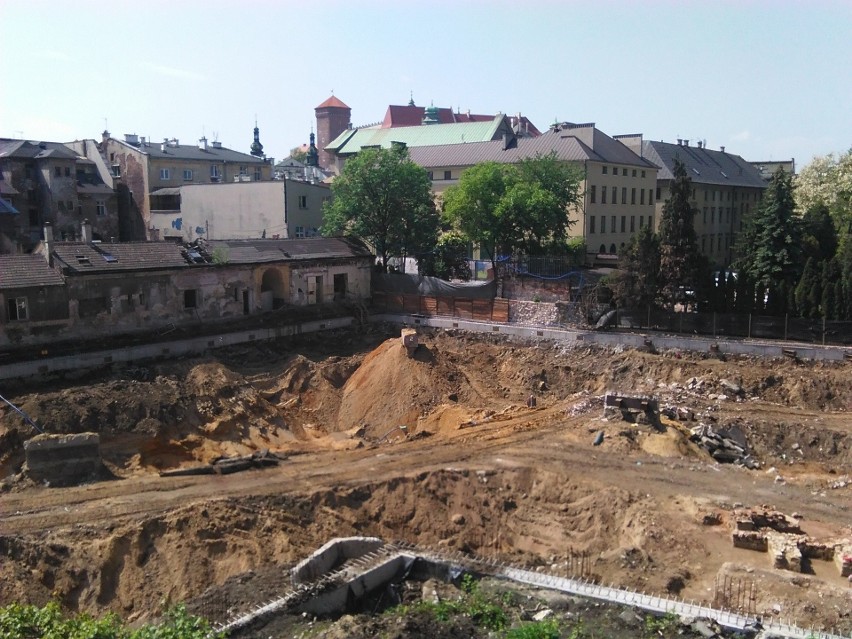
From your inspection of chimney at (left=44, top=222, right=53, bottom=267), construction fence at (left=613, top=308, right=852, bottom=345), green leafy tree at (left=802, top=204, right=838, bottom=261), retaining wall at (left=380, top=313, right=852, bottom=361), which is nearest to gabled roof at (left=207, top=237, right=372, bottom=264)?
retaining wall at (left=380, top=313, right=852, bottom=361)

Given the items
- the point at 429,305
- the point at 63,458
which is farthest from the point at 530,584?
the point at 429,305

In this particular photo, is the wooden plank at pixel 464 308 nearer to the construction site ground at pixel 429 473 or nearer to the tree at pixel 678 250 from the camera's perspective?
the construction site ground at pixel 429 473

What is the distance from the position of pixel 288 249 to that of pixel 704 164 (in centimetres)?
4459

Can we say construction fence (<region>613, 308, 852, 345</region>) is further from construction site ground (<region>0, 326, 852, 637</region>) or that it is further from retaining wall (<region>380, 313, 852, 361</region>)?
construction site ground (<region>0, 326, 852, 637</region>)

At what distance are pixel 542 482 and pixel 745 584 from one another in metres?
6.85

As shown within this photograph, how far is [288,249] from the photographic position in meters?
39.2

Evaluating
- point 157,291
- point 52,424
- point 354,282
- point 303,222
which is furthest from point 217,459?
point 303,222

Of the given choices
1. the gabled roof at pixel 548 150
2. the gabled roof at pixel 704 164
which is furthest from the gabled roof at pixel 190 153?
the gabled roof at pixel 704 164

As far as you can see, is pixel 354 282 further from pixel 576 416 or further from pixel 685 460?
pixel 685 460

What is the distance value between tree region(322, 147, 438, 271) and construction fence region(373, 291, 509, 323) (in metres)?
3.85

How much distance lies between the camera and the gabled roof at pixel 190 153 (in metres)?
61.4

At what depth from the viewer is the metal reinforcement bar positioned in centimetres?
1323

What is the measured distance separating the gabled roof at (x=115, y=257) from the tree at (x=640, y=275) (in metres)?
19.7

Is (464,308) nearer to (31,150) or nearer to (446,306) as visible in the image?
(446,306)
